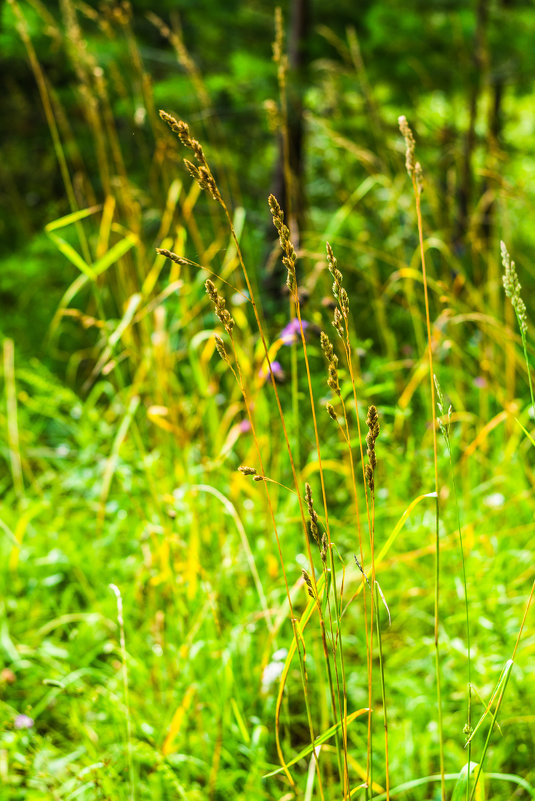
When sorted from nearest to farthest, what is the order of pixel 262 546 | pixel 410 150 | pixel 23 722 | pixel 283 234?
pixel 283 234
pixel 410 150
pixel 23 722
pixel 262 546

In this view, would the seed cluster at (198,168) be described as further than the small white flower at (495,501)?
No

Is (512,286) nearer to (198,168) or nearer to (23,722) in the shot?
(198,168)

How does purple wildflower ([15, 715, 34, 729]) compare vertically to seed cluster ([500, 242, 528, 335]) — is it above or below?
below

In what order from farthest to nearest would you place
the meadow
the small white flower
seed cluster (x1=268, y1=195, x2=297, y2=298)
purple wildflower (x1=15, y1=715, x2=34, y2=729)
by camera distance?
the small white flower
purple wildflower (x1=15, y1=715, x2=34, y2=729)
the meadow
seed cluster (x1=268, y1=195, x2=297, y2=298)

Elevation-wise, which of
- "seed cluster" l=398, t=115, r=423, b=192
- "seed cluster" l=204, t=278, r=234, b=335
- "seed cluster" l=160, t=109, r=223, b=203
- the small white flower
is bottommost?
the small white flower

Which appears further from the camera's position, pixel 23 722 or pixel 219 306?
pixel 23 722

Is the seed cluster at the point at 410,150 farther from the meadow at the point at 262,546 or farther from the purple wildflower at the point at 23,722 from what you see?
the purple wildflower at the point at 23,722

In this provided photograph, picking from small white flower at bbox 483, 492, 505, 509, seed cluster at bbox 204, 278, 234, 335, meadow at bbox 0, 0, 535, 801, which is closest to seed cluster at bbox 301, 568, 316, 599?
meadow at bbox 0, 0, 535, 801

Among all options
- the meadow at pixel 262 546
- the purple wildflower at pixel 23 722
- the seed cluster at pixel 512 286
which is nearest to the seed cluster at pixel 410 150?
the meadow at pixel 262 546

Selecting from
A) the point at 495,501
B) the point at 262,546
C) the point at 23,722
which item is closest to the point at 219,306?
the point at 23,722

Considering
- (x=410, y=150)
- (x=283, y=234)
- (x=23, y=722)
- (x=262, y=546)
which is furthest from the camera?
(x=262, y=546)

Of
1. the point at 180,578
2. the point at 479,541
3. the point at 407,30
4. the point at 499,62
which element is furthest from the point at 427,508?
the point at 499,62

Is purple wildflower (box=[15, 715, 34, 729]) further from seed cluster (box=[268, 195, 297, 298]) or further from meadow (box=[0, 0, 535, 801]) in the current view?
seed cluster (box=[268, 195, 297, 298])

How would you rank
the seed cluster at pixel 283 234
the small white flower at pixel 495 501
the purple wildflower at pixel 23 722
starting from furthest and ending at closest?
the small white flower at pixel 495 501 → the purple wildflower at pixel 23 722 → the seed cluster at pixel 283 234
